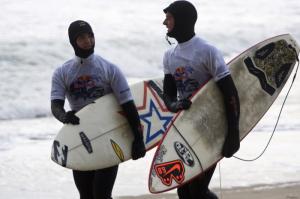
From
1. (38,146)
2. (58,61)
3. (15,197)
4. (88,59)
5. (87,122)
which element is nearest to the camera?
(88,59)

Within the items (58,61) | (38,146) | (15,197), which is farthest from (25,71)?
(15,197)

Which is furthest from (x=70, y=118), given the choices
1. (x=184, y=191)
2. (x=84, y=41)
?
(x=184, y=191)

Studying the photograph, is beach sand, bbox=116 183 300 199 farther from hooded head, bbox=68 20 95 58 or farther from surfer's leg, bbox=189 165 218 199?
hooded head, bbox=68 20 95 58

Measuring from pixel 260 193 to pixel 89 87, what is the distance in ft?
7.48

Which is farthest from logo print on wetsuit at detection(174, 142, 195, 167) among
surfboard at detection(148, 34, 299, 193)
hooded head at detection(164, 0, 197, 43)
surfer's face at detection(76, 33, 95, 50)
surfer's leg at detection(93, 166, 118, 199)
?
surfer's face at detection(76, 33, 95, 50)

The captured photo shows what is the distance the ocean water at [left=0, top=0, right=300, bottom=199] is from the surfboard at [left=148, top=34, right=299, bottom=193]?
2.60ft

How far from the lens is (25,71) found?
1263 cm

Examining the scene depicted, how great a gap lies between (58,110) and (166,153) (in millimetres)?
649

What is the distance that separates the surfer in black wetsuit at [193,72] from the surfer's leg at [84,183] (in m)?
0.52

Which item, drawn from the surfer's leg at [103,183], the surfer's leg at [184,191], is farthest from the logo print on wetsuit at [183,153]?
the surfer's leg at [103,183]

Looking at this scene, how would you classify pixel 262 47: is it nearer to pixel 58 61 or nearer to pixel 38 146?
pixel 38 146

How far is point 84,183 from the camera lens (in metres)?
3.87

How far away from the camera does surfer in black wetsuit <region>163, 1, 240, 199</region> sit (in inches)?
138

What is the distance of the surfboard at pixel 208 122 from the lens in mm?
3695
